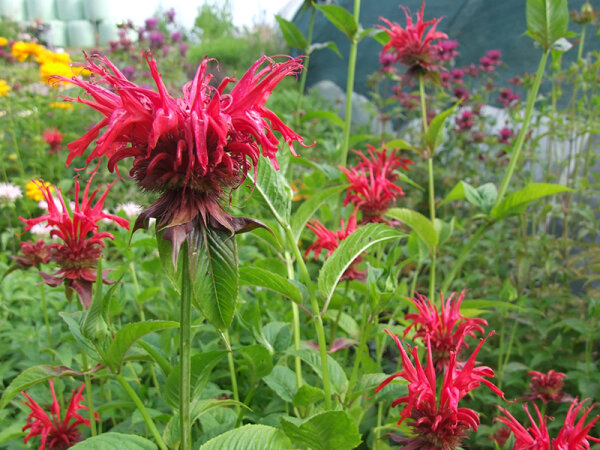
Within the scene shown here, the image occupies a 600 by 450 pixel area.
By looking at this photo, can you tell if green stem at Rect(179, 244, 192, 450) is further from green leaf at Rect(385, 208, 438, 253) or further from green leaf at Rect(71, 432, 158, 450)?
green leaf at Rect(385, 208, 438, 253)

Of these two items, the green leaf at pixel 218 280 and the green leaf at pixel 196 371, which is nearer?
the green leaf at pixel 218 280

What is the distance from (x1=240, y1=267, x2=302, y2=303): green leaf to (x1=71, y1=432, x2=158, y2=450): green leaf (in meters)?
0.25

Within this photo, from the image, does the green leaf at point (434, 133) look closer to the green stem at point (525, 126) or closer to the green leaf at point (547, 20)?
the green stem at point (525, 126)

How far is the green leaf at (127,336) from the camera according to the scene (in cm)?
61

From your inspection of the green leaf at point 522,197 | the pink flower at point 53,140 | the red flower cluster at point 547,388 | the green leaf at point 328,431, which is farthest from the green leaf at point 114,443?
the pink flower at point 53,140

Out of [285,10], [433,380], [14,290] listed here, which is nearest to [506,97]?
[433,380]

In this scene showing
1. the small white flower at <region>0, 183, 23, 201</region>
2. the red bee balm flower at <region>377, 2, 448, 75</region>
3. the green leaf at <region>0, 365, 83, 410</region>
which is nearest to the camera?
the green leaf at <region>0, 365, 83, 410</region>

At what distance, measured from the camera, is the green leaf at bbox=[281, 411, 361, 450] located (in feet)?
2.09

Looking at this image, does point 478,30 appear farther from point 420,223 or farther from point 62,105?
point 420,223

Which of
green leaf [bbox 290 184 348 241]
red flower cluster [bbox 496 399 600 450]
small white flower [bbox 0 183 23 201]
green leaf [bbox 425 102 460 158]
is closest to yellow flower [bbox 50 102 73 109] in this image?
small white flower [bbox 0 183 23 201]

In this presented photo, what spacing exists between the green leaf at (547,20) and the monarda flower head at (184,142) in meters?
0.83

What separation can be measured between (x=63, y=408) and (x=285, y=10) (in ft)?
23.6

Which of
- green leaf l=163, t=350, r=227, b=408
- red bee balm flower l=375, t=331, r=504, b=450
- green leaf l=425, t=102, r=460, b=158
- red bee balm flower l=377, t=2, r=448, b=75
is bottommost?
red bee balm flower l=375, t=331, r=504, b=450

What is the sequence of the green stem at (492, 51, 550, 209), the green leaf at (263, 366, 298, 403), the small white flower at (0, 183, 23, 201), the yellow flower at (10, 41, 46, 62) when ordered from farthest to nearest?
the yellow flower at (10, 41, 46, 62)
the small white flower at (0, 183, 23, 201)
the green stem at (492, 51, 550, 209)
the green leaf at (263, 366, 298, 403)
